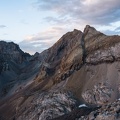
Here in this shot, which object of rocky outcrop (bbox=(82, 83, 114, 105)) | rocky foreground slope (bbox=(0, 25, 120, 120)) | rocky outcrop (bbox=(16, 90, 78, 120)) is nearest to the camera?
rocky outcrop (bbox=(16, 90, 78, 120))

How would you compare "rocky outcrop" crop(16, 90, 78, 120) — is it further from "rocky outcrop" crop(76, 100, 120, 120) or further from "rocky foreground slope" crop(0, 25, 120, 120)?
"rocky outcrop" crop(76, 100, 120, 120)

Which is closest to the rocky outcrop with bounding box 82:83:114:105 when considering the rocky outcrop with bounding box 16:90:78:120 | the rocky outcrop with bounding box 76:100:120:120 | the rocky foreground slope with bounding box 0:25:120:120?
the rocky foreground slope with bounding box 0:25:120:120

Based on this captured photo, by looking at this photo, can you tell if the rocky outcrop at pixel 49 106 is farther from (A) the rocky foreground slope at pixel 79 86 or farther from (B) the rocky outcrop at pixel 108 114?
(B) the rocky outcrop at pixel 108 114

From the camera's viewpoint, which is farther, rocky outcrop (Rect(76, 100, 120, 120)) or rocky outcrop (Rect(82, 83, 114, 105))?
rocky outcrop (Rect(82, 83, 114, 105))

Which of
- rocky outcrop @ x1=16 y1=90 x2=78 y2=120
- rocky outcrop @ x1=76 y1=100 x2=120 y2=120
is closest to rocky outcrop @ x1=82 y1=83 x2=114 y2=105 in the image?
rocky outcrop @ x1=16 y1=90 x2=78 y2=120

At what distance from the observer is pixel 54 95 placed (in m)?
132

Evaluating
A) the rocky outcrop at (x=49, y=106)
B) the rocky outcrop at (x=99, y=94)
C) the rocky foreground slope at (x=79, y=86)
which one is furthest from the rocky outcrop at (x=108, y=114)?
the rocky outcrop at (x=99, y=94)

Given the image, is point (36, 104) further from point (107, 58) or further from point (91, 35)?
point (91, 35)

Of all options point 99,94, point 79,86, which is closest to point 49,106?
point 79,86

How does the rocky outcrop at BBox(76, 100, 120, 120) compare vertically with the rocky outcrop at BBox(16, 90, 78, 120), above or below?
above

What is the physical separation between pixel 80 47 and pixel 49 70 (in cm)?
3027

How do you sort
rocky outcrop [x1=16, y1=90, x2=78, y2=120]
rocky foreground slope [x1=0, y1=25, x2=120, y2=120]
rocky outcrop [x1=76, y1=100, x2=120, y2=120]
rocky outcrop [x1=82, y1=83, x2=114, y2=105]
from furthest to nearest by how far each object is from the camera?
1. rocky foreground slope [x1=0, y1=25, x2=120, y2=120]
2. rocky outcrop [x1=82, y1=83, x2=114, y2=105]
3. rocky outcrop [x1=16, y1=90, x2=78, y2=120]
4. rocky outcrop [x1=76, y1=100, x2=120, y2=120]

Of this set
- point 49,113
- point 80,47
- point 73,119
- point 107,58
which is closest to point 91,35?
point 80,47

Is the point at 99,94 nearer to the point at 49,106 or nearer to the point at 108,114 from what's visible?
the point at 49,106
